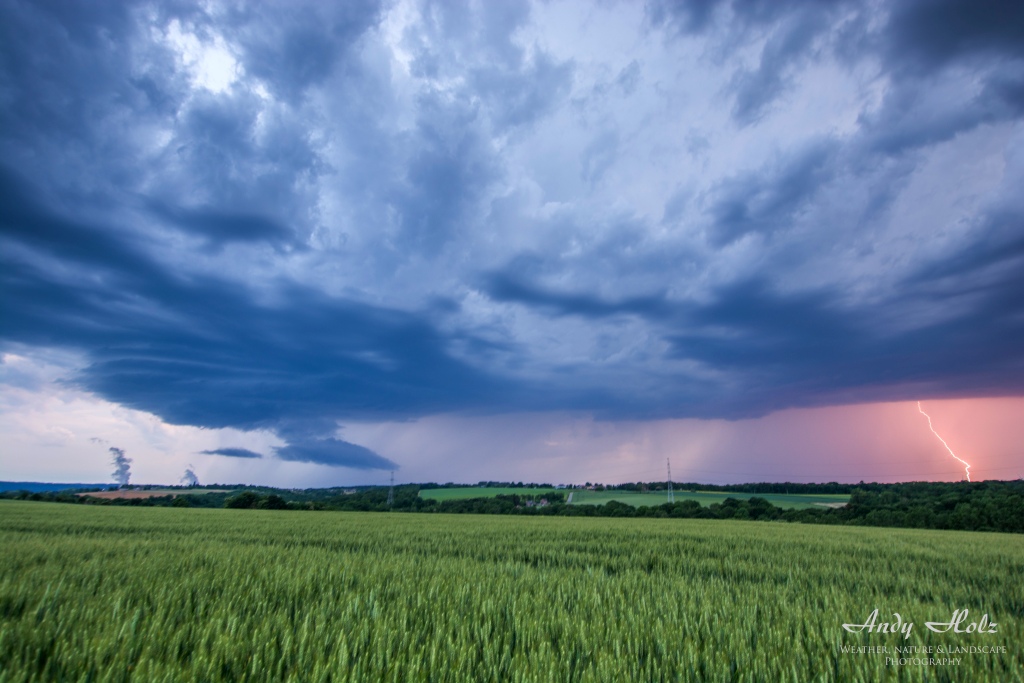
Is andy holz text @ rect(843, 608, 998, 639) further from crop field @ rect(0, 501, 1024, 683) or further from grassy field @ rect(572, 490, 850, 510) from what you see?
grassy field @ rect(572, 490, 850, 510)

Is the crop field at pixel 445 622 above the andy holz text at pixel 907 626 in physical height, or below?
above

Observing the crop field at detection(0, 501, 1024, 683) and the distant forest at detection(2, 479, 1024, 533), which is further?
the distant forest at detection(2, 479, 1024, 533)

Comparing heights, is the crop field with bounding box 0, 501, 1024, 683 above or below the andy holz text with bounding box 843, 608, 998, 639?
above

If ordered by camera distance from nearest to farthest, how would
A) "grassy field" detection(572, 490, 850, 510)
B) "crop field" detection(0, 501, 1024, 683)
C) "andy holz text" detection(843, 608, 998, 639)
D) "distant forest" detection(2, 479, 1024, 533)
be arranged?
A: "crop field" detection(0, 501, 1024, 683), "andy holz text" detection(843, 608, 998, 639), "distant forest" detection(2, 479, 1024, 533), "grassy field" detection(572, 490, 850, 510)

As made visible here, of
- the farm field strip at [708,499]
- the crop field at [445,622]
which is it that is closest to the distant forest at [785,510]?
the farm field strip at [708,499]

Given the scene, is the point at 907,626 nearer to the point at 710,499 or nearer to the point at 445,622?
the point at 445,622

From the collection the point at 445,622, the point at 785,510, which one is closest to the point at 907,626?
the point at 445,622

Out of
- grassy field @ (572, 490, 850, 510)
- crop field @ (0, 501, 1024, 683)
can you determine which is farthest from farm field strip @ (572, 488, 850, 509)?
crop field @ (0, 501, 1024, 683)

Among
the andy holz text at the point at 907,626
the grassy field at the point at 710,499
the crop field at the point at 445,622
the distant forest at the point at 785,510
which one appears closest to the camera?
the crop field at the point at 445,622

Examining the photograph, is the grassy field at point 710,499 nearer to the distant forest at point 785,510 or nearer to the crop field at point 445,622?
the distant forest at point 785,510

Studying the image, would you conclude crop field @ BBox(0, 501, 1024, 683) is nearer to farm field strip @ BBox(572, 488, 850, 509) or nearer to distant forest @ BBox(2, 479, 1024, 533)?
distant forest @ BBox(2, 479, 1024, 533)

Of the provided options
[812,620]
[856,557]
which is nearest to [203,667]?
[812,620]

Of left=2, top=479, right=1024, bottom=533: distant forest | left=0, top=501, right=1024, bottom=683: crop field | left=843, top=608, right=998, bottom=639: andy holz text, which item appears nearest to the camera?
left=0, top=501, right=1024, bottom=683: crop field

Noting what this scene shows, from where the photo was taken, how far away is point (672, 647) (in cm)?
264
